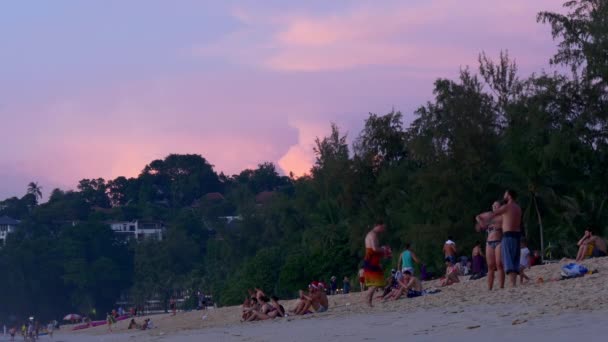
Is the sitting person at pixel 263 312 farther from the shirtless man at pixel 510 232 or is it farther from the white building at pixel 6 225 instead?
the white building at pixel 6 225

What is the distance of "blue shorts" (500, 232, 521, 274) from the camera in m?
13.8

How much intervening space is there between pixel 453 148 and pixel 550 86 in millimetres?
4258

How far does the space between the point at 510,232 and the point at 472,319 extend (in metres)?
3.22

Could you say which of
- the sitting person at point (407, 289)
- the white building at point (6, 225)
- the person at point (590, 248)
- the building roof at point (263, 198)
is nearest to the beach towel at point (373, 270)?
the sitting person at point (407, 289)

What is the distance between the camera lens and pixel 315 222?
1976 inches

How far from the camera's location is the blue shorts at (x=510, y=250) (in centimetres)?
1383

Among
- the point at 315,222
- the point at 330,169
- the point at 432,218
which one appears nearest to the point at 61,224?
the point at 315,222

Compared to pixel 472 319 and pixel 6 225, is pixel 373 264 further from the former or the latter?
pixel 6 225

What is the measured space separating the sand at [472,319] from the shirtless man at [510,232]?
39cm

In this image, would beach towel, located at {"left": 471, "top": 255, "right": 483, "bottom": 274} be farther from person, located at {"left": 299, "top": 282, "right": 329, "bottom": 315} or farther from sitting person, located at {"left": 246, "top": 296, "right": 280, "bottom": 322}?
sitting person, located at {"left": 246, "top": 296, "right": 280, "bottom": 322}

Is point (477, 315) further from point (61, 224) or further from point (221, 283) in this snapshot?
point (61, 224)

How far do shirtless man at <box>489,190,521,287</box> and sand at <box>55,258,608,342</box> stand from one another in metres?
0.39

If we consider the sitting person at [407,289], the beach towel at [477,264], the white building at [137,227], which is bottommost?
the sitting person at [407,289]

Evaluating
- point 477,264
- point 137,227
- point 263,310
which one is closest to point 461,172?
point 477,264
